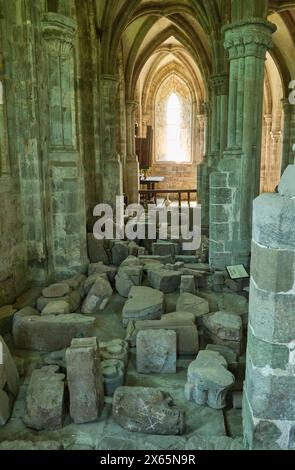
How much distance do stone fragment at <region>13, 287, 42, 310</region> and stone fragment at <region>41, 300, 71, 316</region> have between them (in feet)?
1.79

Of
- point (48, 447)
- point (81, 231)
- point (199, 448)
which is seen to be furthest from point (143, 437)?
point (81, 231)

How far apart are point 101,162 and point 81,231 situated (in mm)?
4518

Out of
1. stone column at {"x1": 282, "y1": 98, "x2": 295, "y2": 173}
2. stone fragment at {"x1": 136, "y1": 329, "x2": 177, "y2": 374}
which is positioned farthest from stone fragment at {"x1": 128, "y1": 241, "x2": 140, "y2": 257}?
stone column at {"x1": 282, "y1": 98, "x2": 295, "y2": 173}

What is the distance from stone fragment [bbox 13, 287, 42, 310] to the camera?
5818 millimetres

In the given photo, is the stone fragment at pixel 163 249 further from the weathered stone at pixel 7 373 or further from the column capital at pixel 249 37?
the weathered stone at pixel 7 373

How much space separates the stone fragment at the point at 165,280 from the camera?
6555 millimetres

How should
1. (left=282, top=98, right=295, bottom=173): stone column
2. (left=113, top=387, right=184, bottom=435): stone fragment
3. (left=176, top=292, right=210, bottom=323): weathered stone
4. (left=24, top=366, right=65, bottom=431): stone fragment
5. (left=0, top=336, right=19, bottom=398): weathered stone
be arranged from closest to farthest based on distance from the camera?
(left=113, top=387, right=184, bottom=435): stone fragment < (left=24, top=366, right=65, bottom=431): stone fragment < (left=0, top=336, right=19, bottom=398): weathered stone < (left=176, top=292, right=210, bottom=323): weathered stone < (left=282, top=98, right=295, bottom=173): stone column

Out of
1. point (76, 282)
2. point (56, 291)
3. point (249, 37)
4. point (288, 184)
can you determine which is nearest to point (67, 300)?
point (56, 291)

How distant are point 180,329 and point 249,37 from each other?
5.33 metres

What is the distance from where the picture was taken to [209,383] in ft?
12.0

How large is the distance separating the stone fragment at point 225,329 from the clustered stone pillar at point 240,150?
2619 millimetres

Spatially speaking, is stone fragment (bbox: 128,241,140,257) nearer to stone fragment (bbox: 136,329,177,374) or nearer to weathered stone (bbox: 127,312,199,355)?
weathered stone (bbox: 127,312,199,355)

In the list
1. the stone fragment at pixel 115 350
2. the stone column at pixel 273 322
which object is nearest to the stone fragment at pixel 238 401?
the stone column at pixel 273 322

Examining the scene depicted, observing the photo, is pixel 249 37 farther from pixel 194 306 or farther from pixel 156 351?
pixel 156 351
